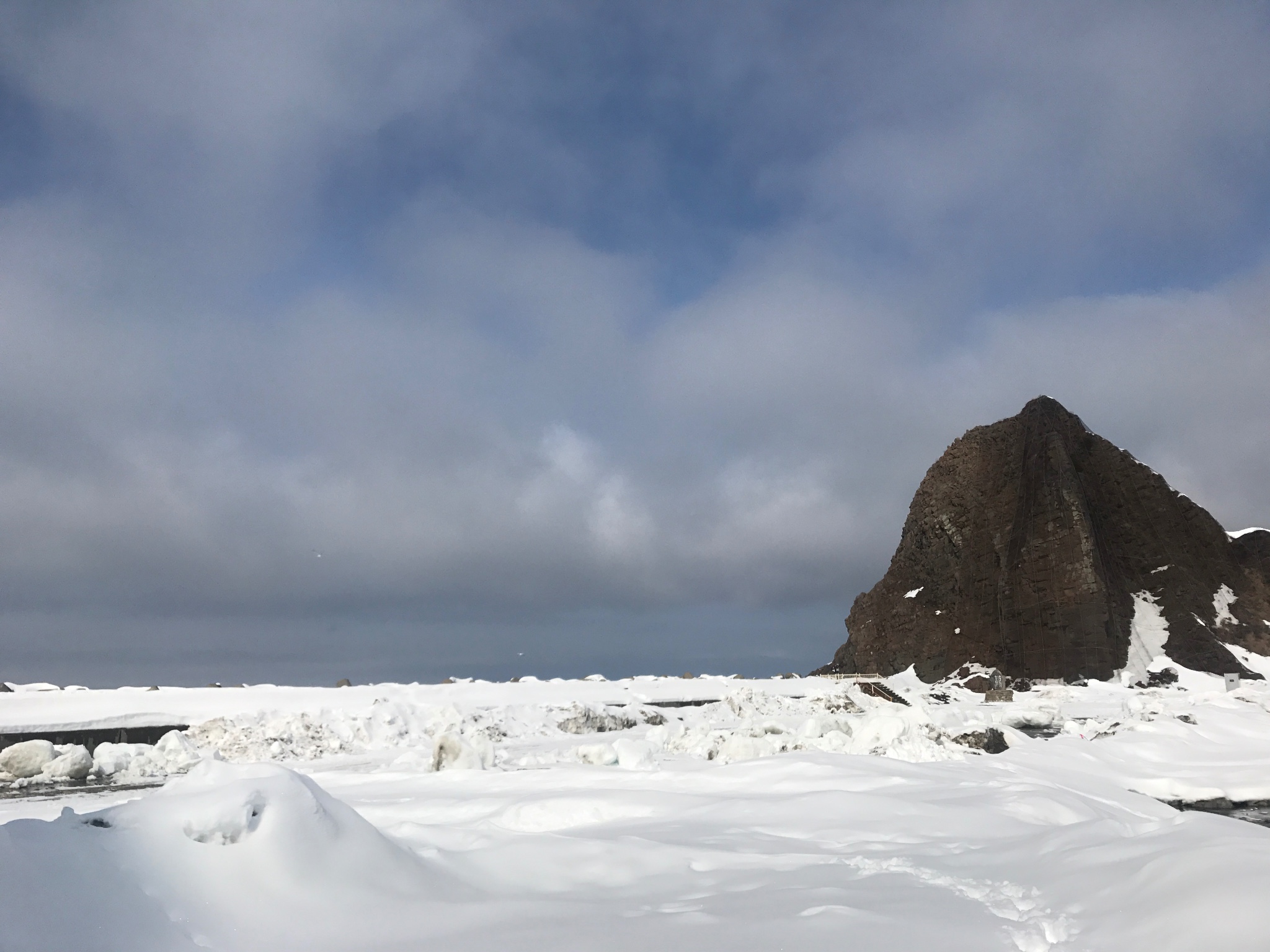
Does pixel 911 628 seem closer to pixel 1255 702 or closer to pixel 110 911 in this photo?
pixel 1255 702

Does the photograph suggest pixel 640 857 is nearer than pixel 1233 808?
Yes

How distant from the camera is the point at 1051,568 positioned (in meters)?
36.2

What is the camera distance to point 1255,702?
19.4 m

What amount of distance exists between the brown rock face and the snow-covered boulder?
3561cm

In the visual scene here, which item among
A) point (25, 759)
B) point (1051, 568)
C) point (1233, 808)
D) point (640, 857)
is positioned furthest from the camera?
point (1051, 568)

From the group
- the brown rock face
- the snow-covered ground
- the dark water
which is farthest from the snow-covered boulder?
the brown rock face

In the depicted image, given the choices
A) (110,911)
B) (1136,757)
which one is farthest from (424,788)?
(1136,757)

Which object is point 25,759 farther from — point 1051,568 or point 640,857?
point 1051,568

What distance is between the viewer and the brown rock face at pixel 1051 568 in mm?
33969

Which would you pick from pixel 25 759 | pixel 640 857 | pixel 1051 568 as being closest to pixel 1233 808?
pixel 640 857

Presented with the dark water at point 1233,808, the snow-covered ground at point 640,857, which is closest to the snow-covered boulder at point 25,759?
the snow-covered ground at point 640,857

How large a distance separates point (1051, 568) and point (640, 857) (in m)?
37.2

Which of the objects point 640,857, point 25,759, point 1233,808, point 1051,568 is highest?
point 1051,568

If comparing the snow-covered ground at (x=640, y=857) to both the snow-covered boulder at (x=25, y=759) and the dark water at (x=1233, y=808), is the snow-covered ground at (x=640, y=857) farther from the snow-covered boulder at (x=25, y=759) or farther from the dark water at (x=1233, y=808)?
the dark water at (x=1233, y=808)
